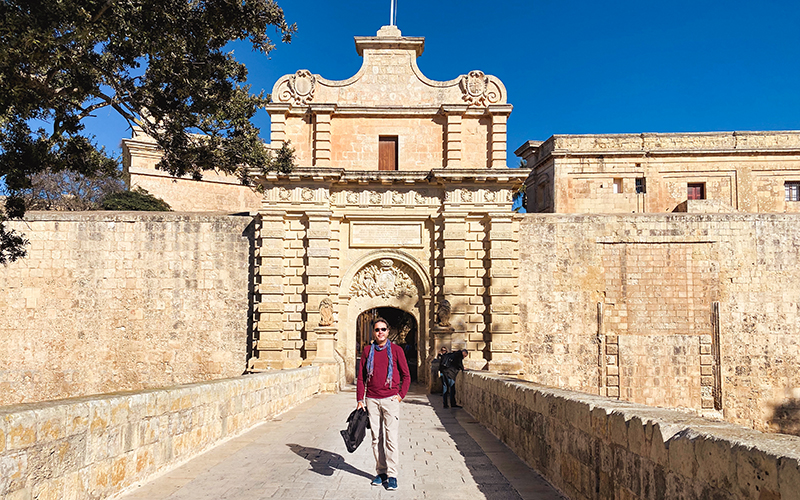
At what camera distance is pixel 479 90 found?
53.9 ft

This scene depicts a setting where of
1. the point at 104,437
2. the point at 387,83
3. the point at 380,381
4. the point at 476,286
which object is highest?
the point at 387,83

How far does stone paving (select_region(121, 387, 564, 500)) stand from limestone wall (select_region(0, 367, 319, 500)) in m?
0.19

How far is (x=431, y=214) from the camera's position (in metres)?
16.4

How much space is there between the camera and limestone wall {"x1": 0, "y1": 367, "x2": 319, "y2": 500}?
348cm

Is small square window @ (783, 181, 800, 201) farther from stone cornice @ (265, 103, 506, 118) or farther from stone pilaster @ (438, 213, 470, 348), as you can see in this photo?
stone pilaster @ (438, 213, 470, 348)

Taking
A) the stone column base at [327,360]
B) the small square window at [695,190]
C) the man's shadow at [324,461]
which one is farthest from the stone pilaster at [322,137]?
the small square window at [695,190]

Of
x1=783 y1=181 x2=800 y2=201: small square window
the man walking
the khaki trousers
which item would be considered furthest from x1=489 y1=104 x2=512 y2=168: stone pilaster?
x1=783 y1=181 x2=800 y2=201: small square window

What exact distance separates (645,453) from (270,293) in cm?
1346

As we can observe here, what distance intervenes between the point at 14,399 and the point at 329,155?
396 inches

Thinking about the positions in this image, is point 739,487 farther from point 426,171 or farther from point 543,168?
point 543,168

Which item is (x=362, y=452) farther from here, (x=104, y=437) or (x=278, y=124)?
(x=278, y=124)

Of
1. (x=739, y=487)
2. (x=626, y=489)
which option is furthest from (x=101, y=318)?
(x=739, y=487)

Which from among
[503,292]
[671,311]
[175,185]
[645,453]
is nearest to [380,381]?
[645,453]

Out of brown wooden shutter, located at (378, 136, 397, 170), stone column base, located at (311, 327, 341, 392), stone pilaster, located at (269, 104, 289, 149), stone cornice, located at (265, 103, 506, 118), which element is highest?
stone cornice, located at (265, 103, 506, 118)
